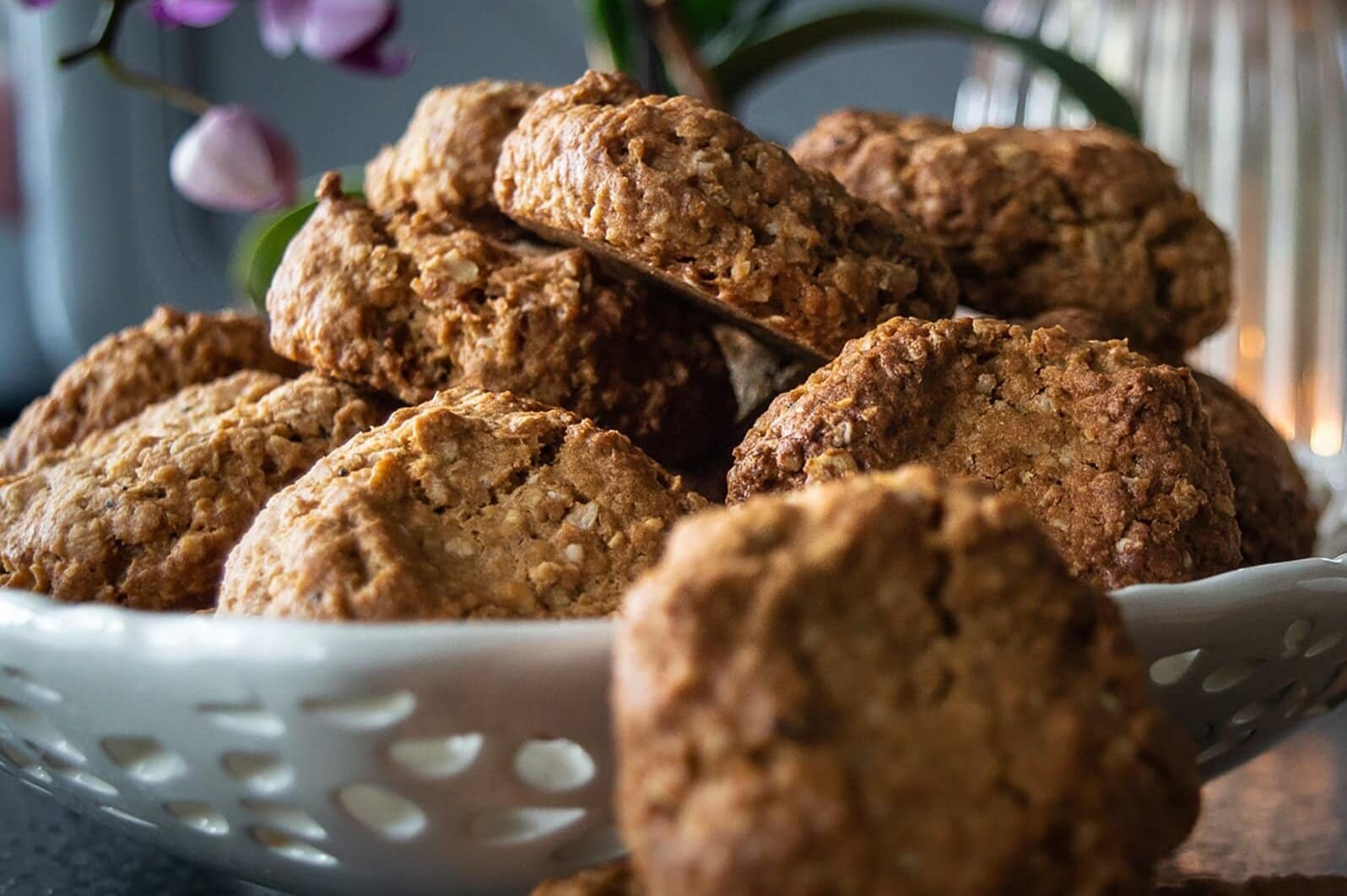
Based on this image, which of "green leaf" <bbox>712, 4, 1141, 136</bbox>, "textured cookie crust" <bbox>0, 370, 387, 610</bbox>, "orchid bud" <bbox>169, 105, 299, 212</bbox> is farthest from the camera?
"green leaf" <bbox>712, 4, 1141, 136</bbox>

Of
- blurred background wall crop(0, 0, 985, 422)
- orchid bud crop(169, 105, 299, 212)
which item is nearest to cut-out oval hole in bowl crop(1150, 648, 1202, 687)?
orchid bud crop(169, 105, 299, 212)

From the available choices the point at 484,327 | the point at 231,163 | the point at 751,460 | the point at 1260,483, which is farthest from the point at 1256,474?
the point at 231,163

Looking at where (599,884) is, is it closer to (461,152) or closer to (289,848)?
(289,848)

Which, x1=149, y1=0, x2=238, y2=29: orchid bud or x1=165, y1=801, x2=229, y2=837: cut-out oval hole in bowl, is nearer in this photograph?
x1=165, y1=801, x2=229, y2=837: cut-out oval hole in bowl

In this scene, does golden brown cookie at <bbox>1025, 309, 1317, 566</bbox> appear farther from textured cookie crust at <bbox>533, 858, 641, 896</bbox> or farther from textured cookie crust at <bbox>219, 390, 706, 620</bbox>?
textured cookie crust at <bbox>533, 858, 641, 896</bbox>

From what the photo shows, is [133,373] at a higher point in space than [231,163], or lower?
lower

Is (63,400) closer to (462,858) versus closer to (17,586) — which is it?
(17,586)

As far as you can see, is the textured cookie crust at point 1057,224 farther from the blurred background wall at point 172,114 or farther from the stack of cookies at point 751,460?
the blurred background wall at point 172,114
